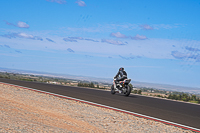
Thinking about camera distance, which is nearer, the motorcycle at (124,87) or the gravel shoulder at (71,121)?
the gravel shoulder at (71,121)

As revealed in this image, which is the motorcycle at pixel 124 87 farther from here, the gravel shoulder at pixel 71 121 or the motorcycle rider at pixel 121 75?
the gravel shoulder at pixel 71 121

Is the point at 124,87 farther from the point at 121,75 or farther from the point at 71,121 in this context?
the point at 71,121

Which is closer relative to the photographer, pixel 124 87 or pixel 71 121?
pixel 71 121

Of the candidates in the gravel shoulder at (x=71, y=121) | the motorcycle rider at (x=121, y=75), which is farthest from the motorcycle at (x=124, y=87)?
the gravel shoulder at (x=71, y=121)

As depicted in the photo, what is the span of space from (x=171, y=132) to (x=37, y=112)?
535cm

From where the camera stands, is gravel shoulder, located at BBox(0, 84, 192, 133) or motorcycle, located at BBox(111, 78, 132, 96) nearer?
gravel shoulder, located at BBox(0, 84, 192, 133)

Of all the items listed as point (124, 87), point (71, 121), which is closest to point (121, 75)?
point (124, 87)

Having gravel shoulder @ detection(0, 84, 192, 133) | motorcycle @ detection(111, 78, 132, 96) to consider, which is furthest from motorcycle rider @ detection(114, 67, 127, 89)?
gravel shoulder @ detection(0, 84, 192, 133)

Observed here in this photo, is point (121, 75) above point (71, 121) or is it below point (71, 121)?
above

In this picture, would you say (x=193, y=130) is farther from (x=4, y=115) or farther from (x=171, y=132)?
(x=4, y=115)

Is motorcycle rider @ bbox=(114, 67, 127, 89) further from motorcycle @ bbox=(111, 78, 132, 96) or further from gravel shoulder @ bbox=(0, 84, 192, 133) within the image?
gravel shoulder @ bbox=(0, 84, 192, 133)

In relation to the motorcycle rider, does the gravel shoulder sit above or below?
below

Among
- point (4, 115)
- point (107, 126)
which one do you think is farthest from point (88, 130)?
point (4, 115)

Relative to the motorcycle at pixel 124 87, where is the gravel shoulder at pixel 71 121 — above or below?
Answer: below
